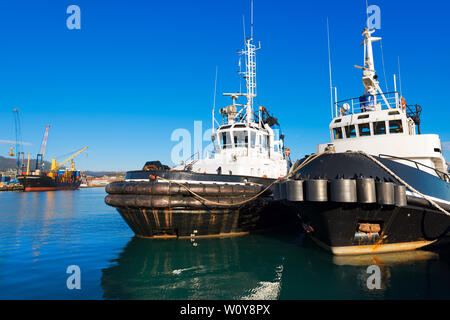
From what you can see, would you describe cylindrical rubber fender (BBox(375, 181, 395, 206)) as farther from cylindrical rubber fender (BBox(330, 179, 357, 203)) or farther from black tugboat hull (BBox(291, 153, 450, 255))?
cylindrical rubber fender (BBox(330, 179, 357, 203))

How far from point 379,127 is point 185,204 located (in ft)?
28.7

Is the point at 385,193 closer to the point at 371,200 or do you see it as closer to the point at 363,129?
the point at 371,200

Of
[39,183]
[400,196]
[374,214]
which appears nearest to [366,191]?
[400,196]

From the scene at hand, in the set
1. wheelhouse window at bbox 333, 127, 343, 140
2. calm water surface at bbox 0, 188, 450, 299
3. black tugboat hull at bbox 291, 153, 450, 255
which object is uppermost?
wheelhouse window at bbox 333, 127, 343, 140

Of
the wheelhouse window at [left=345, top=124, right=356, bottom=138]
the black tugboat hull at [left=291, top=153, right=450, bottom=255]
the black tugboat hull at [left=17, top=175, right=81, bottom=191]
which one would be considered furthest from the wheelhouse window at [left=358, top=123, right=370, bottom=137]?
the black tugboat hull at [left=17, top=175, right=81, bottom=191]

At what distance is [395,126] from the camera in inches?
418

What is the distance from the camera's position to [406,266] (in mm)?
7203

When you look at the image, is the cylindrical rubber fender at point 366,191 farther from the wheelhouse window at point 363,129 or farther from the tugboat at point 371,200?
the wheelhouse window at point 363,129

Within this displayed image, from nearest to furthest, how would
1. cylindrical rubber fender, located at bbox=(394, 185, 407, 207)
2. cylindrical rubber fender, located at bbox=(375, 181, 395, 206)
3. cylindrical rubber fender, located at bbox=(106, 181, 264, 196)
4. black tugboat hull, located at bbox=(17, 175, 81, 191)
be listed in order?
cylindrical rubber fender, located at bbox=(375, 181, 395, 206) → cylindrical rubber fender, located at bbox=(394, 185, 407, 207) → cylindrical rubber fender, located at bbox=(106, 181, 264, 196) → black tugboat hull, located at bbox=(17, 175, 81, 191)

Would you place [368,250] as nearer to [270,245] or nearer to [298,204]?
[298,204]

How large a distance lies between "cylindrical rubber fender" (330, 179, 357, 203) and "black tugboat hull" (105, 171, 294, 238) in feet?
15.6

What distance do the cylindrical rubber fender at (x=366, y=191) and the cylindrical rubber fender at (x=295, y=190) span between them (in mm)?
1508

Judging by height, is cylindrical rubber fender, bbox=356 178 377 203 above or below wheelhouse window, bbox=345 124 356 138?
below

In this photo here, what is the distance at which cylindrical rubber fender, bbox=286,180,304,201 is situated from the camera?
750 centimetres
